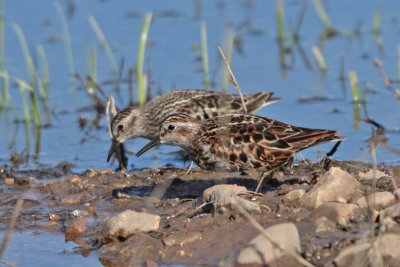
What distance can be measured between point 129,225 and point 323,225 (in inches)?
70.1

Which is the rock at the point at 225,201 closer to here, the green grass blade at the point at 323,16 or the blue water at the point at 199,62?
the blue water at the point at 199,62

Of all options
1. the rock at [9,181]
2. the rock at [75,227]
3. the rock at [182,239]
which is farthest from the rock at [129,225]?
the rock at [9,181]

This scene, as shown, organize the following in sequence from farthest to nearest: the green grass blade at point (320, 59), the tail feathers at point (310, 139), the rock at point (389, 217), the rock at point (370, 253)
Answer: the green grass blade at point (320, 59) < the tail feathers at point (310, 139) < the rock at point (389, 217) < the rock at point (370, 253)

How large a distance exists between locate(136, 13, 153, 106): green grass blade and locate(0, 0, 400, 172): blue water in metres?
0.71

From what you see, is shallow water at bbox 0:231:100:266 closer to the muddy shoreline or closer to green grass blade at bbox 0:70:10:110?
the muddy shoreline

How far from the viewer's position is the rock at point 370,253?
6.05 meters

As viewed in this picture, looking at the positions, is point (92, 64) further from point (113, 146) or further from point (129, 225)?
point (129, 225)

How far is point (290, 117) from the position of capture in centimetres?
1198

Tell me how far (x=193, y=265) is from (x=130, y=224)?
2.83ft

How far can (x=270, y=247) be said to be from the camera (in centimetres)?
635

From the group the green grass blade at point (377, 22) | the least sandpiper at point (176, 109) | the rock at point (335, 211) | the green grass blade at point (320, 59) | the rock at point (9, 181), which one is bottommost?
the rock at point (9, 181)

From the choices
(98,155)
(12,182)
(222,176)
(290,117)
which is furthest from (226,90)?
(12,182)

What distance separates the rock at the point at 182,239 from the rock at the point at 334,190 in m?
1.06

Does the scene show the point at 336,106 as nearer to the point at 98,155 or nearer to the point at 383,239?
the point at 98,155
